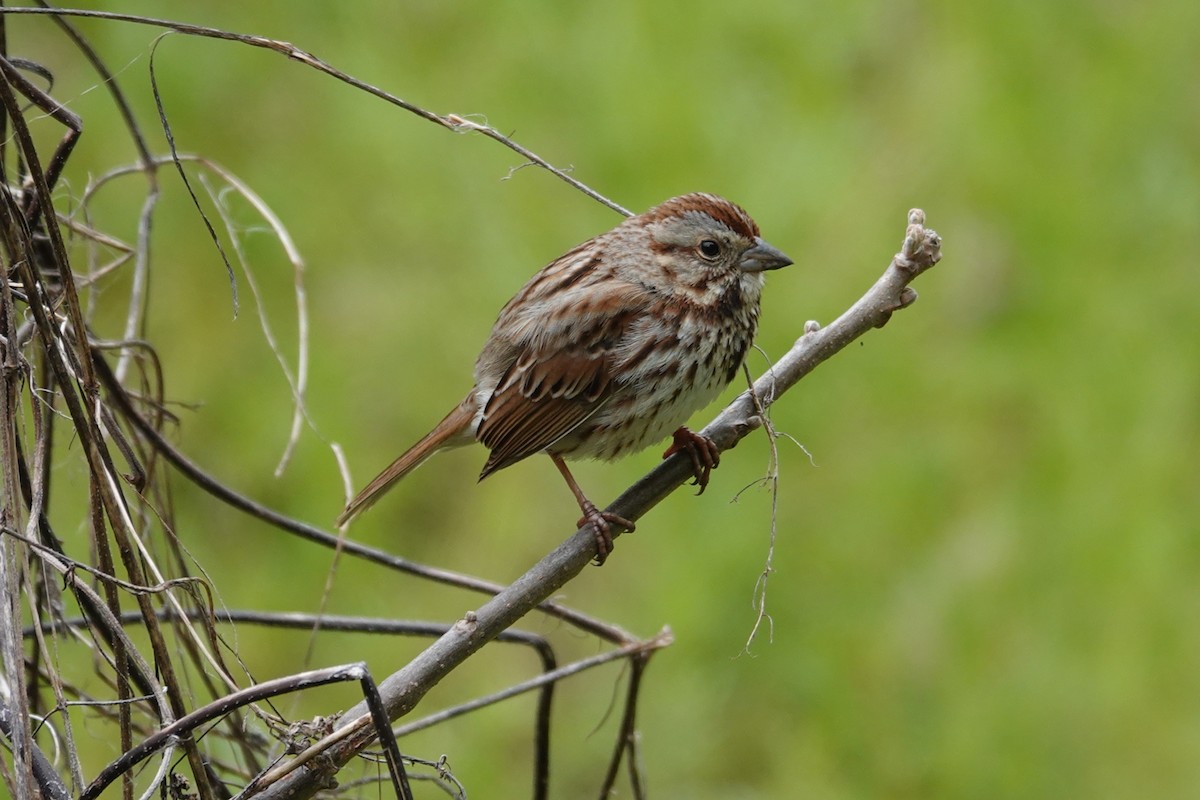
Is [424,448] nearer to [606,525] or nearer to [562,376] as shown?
[562,376]

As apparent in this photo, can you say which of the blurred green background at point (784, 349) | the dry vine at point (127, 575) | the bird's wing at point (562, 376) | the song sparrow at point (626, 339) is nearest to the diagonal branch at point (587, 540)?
the dry vine at point (127, 575)

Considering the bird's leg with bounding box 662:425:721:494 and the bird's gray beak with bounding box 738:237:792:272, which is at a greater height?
the bird's gray beak with bounding box 738:237:792:272

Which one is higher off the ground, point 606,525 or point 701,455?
point 701,455

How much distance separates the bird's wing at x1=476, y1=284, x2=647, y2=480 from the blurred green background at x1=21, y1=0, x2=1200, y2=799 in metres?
0.91

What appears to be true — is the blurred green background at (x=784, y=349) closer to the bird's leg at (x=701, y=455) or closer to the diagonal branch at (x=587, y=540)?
the bird's leg at (x=701, y=455)

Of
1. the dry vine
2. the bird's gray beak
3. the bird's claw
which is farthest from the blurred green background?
the dry vine

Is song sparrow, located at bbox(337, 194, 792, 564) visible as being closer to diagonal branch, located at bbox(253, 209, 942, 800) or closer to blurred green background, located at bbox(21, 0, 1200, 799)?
diagonal branch, located at bbox(253, 209, 942, 800)

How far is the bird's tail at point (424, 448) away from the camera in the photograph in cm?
344

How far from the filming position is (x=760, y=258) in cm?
338

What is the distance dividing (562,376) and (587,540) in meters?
1.14

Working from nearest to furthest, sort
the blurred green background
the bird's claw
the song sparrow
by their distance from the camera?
the bird's claw, the song sparrow, the blurred green background

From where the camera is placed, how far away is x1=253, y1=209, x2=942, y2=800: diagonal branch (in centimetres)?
188

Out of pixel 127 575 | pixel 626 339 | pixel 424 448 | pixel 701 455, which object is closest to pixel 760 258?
pixel 626 339

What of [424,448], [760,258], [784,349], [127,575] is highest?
[784,349]
